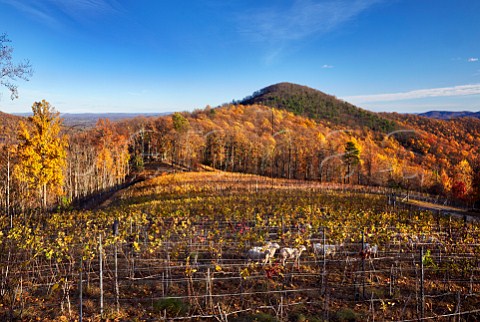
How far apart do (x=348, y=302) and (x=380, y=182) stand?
70.4 meters

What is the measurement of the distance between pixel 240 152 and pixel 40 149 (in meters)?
53.1

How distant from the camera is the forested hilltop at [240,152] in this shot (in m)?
26.0

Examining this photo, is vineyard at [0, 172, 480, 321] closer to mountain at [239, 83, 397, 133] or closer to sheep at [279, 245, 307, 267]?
sheep at [279, 245, 307, 267]

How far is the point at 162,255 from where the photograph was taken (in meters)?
11.7

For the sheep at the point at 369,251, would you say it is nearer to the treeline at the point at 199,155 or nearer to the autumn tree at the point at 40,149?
the treeline at the point at 199,155

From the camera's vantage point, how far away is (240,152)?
247 ft

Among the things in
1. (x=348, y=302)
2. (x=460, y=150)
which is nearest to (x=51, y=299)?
(x=348, y=302)

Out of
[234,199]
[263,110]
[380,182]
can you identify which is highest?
[263,110]

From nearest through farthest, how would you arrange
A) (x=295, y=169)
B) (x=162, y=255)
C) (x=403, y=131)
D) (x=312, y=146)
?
(x=162, y=255) → (x=295, y=169) → (x=312, y=146) → (x=403, y=131)

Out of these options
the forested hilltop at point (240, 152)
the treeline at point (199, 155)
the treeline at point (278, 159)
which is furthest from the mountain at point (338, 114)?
the treeline at point (278, 159)

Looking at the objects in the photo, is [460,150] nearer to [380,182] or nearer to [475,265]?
[380,182]

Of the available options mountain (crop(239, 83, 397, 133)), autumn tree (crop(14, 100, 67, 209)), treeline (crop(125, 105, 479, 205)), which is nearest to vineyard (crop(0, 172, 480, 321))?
autumn tree (crop(14, 100, 67, 209))

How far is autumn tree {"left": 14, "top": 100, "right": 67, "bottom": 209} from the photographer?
24719mm

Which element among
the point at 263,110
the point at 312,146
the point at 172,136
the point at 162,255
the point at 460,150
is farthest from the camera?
the point at 263,110
